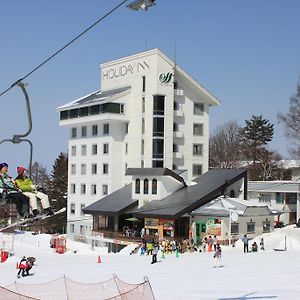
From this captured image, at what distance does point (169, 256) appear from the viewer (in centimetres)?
3925

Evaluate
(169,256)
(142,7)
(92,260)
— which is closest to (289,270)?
(169,256)

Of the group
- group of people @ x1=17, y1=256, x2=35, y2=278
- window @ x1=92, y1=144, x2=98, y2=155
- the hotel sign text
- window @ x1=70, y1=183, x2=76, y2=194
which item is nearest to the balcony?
the hotel sign text

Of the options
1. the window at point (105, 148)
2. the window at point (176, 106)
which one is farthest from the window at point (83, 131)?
the window at point (176, 106)

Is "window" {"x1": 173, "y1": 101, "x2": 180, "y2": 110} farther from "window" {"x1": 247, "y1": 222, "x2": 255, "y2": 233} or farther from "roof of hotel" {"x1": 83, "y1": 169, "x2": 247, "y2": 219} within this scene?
"window" {"x1": 247, "y1": 222, "x2": 255, "y2": 233}

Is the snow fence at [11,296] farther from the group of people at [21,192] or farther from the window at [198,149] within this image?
the window at [198,149]

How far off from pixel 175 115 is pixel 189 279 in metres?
33.7

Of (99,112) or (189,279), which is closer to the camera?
(189,279)

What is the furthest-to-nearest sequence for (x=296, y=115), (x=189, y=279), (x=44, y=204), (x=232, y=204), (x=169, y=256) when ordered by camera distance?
1. (x=296, y=115)
2. (x=232, y=204)
3. (x=169, y=256)
4. (x=189, y=279)
5. (x=44, y=204)

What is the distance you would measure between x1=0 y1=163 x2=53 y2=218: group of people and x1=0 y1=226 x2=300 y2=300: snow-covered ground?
1102cm

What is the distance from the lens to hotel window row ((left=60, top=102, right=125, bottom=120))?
59.5m

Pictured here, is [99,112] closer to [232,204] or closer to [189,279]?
[232,204]

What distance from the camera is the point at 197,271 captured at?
31.5 metres

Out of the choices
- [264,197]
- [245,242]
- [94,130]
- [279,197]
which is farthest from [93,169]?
[245,242]

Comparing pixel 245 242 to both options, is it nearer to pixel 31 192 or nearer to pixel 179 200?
pixel 179 200
